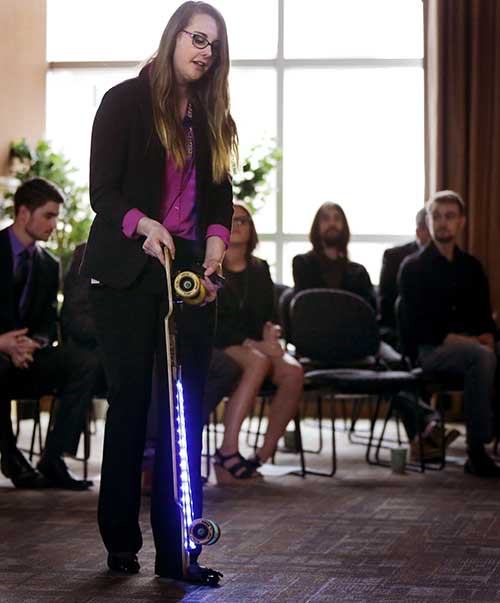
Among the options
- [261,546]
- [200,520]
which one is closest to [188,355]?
[200,520]

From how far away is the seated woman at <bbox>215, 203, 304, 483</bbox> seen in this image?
5398mm

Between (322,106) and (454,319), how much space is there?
345cm

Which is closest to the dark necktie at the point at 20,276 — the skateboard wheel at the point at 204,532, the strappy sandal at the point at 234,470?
the strappy sandal at the point at 234,470

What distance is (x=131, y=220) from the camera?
298 centimetres

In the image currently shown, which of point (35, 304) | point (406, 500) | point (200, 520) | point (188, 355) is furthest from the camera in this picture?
point (35, 304)

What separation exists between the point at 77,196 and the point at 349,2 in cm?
246

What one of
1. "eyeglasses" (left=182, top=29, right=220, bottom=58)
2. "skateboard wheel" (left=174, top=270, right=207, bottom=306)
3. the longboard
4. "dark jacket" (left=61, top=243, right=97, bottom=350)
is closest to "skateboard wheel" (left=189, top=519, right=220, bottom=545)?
the longboard

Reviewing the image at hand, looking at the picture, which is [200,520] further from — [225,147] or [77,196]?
[77,196]

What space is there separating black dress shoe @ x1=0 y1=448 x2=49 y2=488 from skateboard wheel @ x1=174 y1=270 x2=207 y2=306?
2.26m

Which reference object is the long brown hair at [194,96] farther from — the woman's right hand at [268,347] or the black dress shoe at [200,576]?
the woman's right hand at [268,347]

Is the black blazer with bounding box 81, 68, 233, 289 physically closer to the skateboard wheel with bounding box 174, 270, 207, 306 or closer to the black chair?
the skateboard wheel with bounding box 174, 270, 207, 306

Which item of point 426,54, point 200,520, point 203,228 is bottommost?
point 200,520

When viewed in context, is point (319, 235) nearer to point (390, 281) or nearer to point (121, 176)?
point (390, 281)

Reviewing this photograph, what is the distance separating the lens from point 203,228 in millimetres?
3152
